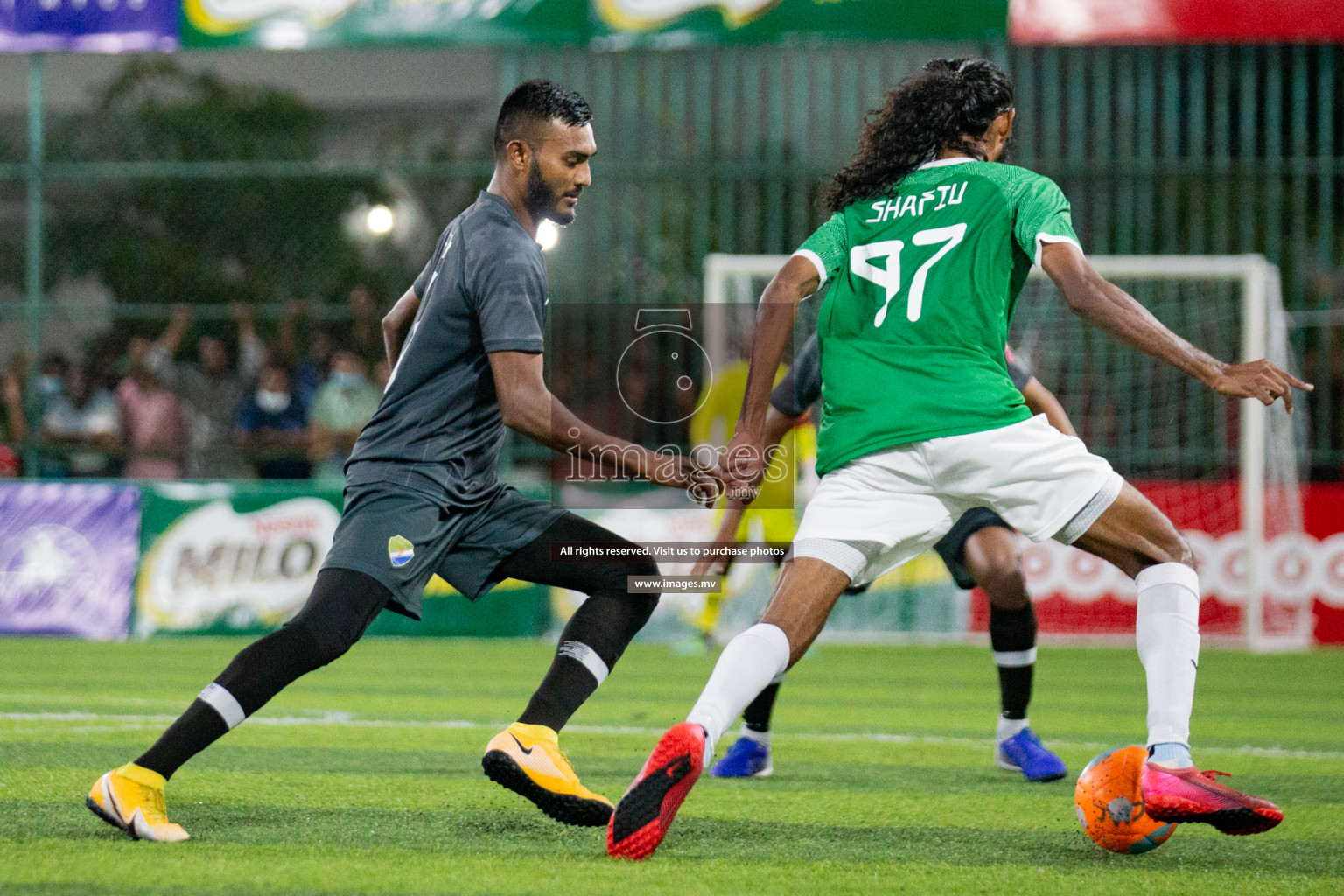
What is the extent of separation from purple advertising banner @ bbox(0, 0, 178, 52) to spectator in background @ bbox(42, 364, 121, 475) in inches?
110

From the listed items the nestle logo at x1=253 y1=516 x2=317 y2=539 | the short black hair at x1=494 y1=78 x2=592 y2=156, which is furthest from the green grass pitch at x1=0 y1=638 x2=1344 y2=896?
the nestle logo at x1=253 y1=516 x2=317 y2=539

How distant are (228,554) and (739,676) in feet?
28.9

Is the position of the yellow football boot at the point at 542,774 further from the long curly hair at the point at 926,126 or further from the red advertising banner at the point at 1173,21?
the red advertising banner at the point at 1173,21

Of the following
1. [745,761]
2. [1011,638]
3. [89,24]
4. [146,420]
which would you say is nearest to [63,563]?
[146,420]

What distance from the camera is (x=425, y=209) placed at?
19406 millimetres

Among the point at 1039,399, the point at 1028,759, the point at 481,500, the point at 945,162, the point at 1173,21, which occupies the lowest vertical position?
A: the point at 1028,759

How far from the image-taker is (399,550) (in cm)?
416

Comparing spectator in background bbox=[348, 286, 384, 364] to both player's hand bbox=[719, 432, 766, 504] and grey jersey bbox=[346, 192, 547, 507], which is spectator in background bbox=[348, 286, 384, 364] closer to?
grey jersey bbox=[346, 192, 547, 507]

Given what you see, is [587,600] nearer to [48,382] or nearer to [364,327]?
[364,327]

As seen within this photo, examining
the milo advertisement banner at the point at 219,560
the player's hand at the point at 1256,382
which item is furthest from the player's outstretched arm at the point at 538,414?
the milo advertisement banner at the point at 219,560

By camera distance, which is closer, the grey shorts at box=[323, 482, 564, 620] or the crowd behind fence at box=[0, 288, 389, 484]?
the grey shorts at box=[323, 482, 564, 620]

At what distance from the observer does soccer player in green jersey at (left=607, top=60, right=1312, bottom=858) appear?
405 cm

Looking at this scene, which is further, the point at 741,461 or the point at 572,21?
the point at 572,21

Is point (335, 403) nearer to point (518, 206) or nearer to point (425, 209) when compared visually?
point (425, 209)
